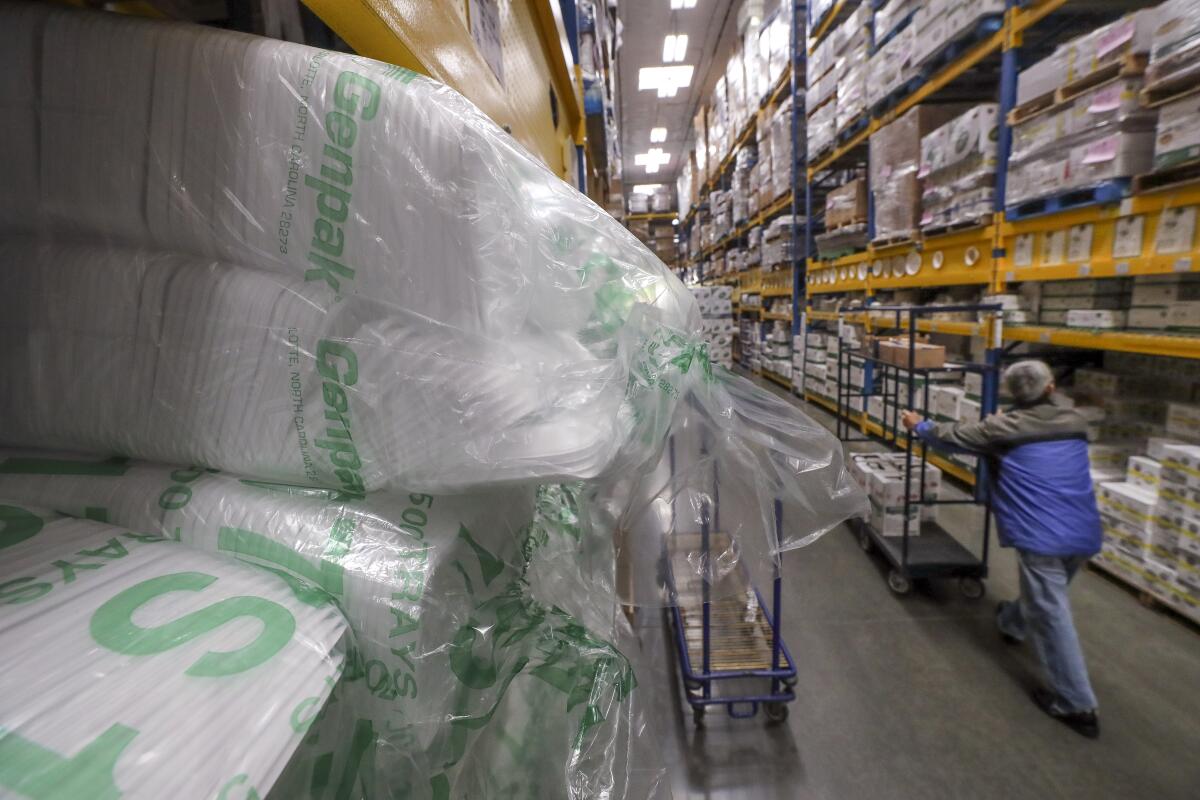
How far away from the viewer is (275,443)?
624 millimetres

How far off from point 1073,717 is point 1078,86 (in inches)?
114

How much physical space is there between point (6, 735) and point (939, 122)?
536cm

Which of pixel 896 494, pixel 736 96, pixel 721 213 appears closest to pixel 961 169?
pixel 896 494

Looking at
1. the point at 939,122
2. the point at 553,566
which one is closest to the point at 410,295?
the point at 553,566

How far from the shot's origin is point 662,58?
1110 cm

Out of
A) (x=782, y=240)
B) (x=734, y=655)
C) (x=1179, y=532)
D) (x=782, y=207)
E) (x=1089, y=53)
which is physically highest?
(x=782, y=207)

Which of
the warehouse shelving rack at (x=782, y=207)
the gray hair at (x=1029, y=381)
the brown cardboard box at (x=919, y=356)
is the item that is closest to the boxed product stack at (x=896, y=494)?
the brown cardboard box at (x=919, y=356)

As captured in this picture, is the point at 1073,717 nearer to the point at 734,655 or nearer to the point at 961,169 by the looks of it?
the point at 734,655

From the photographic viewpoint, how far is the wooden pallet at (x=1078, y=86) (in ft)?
8.39

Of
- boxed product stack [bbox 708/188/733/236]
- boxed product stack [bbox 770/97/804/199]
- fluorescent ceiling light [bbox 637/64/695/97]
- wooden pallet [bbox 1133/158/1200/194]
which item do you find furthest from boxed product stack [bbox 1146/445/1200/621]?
fluorescent ceiling light [bbox 637/64/695/97]

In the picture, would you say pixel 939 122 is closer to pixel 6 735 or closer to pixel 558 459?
pixel 558 459

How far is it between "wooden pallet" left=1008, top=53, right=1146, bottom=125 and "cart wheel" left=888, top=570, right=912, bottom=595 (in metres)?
2.52

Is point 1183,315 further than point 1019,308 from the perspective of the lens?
No

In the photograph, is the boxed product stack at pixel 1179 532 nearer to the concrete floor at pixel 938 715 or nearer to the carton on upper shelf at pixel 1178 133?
the concrete floor at pixel 938 715
